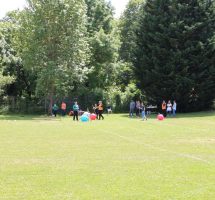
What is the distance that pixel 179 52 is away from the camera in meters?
47.8

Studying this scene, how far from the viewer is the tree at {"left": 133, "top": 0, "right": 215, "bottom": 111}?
48.5 m

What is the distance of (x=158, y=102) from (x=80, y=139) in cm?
3100

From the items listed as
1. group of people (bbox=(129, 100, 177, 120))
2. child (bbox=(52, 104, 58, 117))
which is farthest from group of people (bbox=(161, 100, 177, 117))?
child (bbox=(52, 104, 58, 117))

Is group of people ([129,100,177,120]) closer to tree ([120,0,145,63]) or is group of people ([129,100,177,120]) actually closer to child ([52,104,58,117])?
child ([52,104,58,117])

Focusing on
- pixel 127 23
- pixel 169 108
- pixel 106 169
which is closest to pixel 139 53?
pixel 169 108

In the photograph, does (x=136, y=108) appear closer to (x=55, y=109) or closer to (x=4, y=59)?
(x=55, y=109)

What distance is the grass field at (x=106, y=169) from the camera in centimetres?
1009

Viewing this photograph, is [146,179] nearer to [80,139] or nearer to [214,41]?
[80,139]

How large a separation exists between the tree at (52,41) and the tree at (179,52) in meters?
7.06

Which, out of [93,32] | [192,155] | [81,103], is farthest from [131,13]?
[192,155]

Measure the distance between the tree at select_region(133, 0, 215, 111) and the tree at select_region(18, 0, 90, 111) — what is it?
706 centimetres

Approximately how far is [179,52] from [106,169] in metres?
36.1

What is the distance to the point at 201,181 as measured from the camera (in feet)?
37.3

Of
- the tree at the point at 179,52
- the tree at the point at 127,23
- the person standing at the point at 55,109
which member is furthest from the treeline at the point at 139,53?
the tree at the point at 127,23
